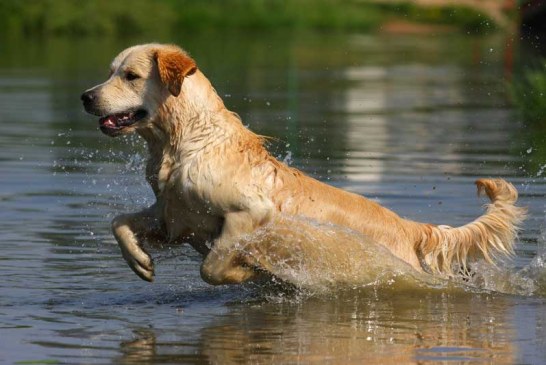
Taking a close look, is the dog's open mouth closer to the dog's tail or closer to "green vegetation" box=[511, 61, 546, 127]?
the dog's tail

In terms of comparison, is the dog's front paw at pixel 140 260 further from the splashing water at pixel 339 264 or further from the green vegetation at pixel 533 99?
the green vegetation at pixel 533 99

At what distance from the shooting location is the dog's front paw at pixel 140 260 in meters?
10.0

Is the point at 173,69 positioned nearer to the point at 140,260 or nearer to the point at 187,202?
the point at 187,202

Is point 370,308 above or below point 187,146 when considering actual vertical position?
below

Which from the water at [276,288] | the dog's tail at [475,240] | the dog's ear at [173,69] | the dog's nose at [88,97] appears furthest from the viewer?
the dog's tail at [475,240]

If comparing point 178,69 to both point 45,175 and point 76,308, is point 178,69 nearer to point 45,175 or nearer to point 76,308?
point 76,308

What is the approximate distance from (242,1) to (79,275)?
1840 inches

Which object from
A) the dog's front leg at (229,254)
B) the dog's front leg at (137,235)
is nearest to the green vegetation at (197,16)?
the dog's front leg at (137,235)

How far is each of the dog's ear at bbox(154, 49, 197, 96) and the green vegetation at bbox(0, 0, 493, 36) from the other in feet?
135

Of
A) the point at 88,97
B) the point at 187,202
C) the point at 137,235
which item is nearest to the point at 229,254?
the point at 187,202

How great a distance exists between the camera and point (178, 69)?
32.1ft

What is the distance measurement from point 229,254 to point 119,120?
1207 millimetres

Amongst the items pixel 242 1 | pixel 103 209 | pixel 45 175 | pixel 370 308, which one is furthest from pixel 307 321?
pixel 242 1

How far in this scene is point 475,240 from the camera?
1048 centimetres
